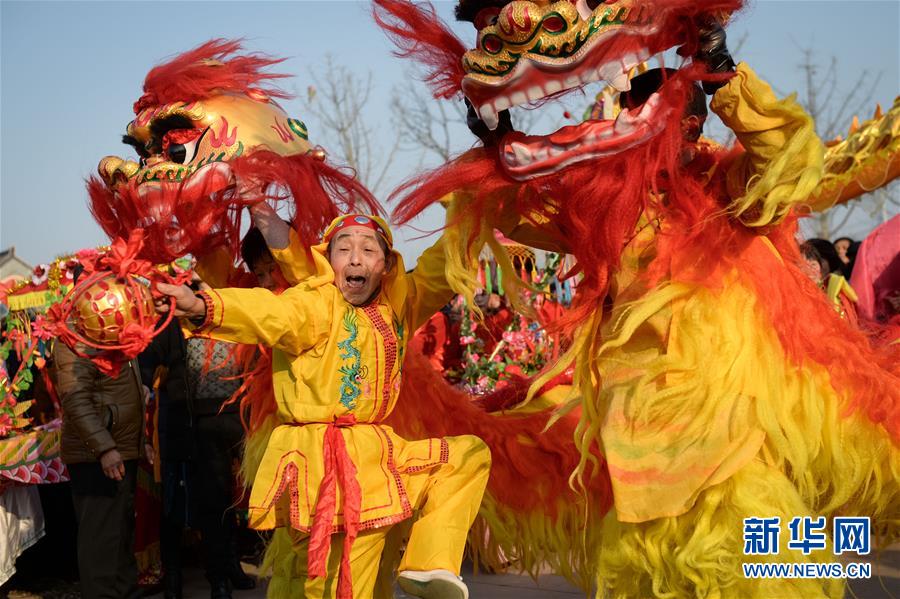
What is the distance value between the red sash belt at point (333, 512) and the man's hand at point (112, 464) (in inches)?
59.5

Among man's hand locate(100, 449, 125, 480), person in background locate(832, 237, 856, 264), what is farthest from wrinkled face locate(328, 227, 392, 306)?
person in background locate(832, 237, 856, 264)

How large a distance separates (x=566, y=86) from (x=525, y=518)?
4.68 feet

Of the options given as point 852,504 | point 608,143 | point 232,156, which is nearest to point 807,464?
point 852,504

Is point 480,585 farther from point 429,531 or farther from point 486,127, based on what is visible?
point 486,127

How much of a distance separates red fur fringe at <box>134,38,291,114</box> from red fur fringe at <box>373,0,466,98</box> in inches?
28.6

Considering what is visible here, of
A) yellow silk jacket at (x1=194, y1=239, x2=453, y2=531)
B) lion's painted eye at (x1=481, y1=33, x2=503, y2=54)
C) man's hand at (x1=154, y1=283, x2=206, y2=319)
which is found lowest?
yellow silk jacket at (x1=194, y1=239, x2=453, y2=531)

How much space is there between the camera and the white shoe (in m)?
2.86

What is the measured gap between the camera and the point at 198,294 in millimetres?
2762

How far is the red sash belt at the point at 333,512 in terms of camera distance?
2.89m

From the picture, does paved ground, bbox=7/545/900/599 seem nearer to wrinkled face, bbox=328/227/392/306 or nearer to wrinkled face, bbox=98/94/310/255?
wrinkled face, bbox=328/227/392/306

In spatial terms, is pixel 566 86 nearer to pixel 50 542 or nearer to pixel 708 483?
pixel 708 483

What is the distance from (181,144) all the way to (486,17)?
1141 mm

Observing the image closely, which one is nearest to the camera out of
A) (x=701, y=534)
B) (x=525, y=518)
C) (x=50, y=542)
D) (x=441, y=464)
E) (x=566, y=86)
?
(x=701, y=534)

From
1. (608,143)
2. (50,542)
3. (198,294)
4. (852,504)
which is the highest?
(608,143)
